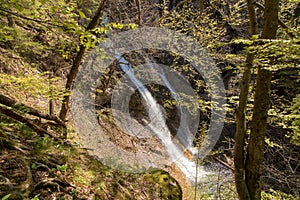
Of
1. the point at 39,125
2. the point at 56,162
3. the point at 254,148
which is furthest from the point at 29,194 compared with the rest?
the point at 254,148

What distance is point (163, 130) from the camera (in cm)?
1186

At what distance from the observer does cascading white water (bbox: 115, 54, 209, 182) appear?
32.4 feet

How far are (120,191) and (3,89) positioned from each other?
169 inches

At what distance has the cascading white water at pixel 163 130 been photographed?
389 inches

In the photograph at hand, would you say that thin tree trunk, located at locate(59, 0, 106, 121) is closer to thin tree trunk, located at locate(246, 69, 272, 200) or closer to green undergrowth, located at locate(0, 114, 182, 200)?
green undergrowth, located at locate(0, 114, 182, 200)

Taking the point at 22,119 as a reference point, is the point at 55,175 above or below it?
below

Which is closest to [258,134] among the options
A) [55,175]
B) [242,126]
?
[242,126]

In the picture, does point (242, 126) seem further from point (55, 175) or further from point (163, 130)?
point (163, 130)

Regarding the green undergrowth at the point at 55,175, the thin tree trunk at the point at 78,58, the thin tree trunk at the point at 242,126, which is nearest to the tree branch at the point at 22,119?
the green undergrowth at the point at 55,175

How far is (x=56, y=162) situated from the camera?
3.16m

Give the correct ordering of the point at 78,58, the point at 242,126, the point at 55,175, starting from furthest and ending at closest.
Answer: the point at 78,58 < the point at 242,126 < the point at 55,175

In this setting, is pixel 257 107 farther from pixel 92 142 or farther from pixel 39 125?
pixel 92 142

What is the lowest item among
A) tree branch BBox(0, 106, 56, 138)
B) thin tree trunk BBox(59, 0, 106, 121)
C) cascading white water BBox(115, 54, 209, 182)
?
cascading white water BBox(115, 54, 209, 182)

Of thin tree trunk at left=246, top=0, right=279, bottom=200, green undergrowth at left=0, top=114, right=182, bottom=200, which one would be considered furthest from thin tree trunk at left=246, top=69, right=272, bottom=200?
green undergrowth at left=0, top=114, right=182, bottom=200
